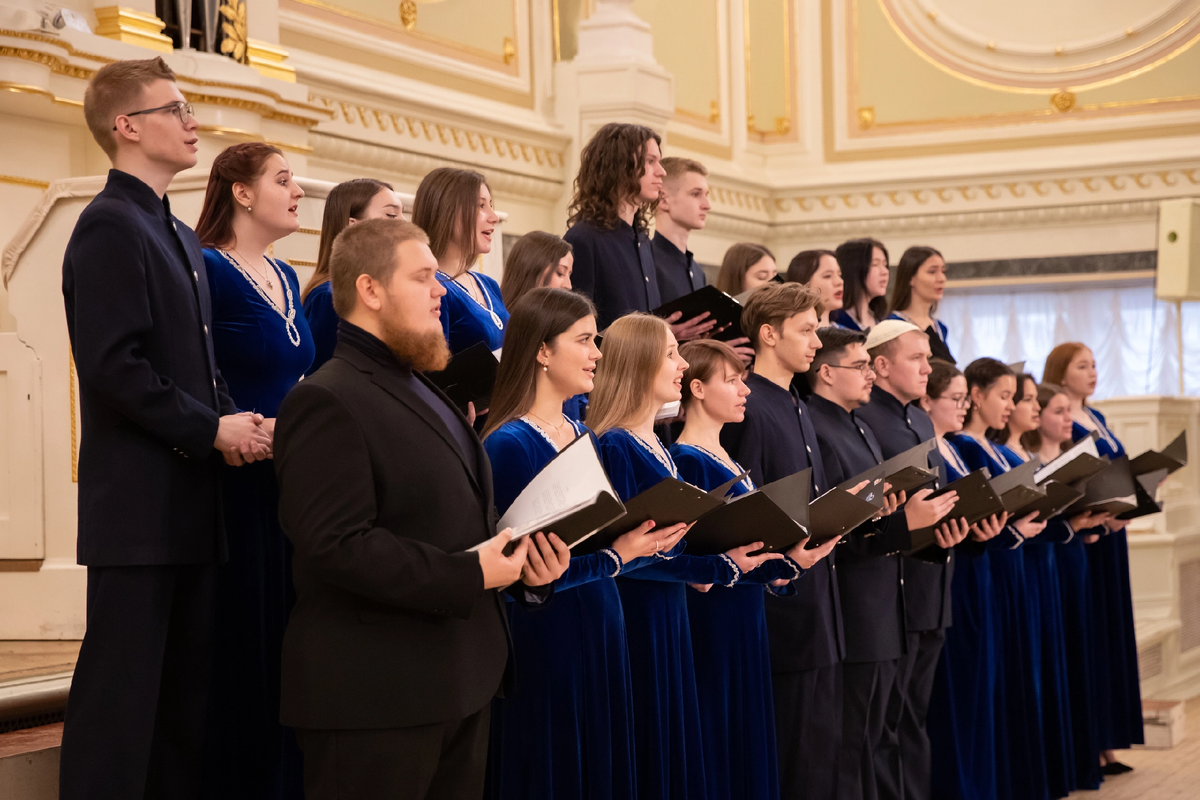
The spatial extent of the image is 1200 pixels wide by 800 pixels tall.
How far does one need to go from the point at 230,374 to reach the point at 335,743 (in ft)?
2.84

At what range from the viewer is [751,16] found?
31.2ft

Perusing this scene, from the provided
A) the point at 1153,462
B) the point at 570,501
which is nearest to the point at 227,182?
the point at 570,501

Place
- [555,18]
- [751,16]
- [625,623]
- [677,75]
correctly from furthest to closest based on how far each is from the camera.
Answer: [751,16] → [677,75] → [555,18] → [625,623]

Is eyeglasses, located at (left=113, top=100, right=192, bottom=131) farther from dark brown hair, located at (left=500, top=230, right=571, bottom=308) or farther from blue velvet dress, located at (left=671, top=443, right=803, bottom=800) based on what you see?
blue velvet dress, located at (left=671, top=443, right=803, bottom=800)

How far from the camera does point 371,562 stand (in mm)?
1923

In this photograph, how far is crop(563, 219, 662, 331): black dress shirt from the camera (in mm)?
3736

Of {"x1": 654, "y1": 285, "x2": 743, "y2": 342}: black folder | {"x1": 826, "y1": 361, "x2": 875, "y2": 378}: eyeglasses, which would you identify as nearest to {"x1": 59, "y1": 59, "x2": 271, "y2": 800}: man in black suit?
{"x1": 654, "y1": 285, "x2": 743, "y2": 342}: black folder

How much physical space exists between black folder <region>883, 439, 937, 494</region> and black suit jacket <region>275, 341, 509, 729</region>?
1463 millimetres

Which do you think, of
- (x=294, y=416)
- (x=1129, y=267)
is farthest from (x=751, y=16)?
(x=294, y=416)

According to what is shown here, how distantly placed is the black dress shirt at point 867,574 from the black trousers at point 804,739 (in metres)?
0.30

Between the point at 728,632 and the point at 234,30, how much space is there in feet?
8.61

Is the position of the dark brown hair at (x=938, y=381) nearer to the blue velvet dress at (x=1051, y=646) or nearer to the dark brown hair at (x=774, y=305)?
the blue velvet dress at (x=1051, y=646)

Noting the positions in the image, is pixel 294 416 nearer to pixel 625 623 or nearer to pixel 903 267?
pixel 625 623

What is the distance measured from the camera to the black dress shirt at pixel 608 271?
12.3 ft
